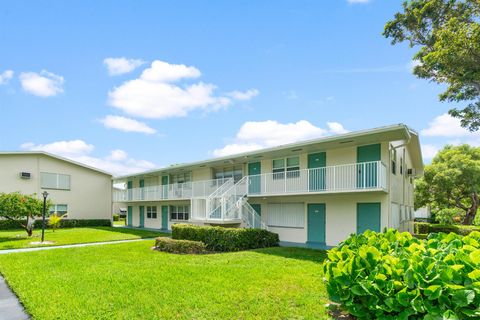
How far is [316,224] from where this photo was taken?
49.5ft

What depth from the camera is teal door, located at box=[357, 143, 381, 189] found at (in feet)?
41.0

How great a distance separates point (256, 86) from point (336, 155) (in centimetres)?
470

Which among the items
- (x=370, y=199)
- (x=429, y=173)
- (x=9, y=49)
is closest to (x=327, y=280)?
(x=370, y=199)

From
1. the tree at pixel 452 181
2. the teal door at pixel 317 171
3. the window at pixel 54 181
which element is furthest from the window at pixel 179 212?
the tree at pixel 452 181

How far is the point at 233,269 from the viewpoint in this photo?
8.94 m

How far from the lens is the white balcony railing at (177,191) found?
20.1 m

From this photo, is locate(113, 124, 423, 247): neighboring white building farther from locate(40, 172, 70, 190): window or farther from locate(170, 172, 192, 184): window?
locate(40, 172, 70, 190): window

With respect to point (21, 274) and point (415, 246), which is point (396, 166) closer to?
point (415, 246)

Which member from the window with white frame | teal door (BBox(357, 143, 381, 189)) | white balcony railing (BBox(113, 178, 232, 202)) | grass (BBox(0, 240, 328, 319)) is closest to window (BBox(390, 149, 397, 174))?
teal door (BBox(357, 143, 381, 189))

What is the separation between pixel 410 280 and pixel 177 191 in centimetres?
1952

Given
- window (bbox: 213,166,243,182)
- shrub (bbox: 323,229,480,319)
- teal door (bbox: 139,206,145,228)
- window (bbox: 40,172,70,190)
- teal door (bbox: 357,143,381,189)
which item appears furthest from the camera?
teal door (bbox: 139,206,145,228)

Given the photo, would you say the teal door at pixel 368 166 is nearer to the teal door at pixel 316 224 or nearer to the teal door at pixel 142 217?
the teal door at pixel 316 224

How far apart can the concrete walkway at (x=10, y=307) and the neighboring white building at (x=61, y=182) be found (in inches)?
850

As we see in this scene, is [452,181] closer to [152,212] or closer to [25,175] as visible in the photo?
[152,212]
